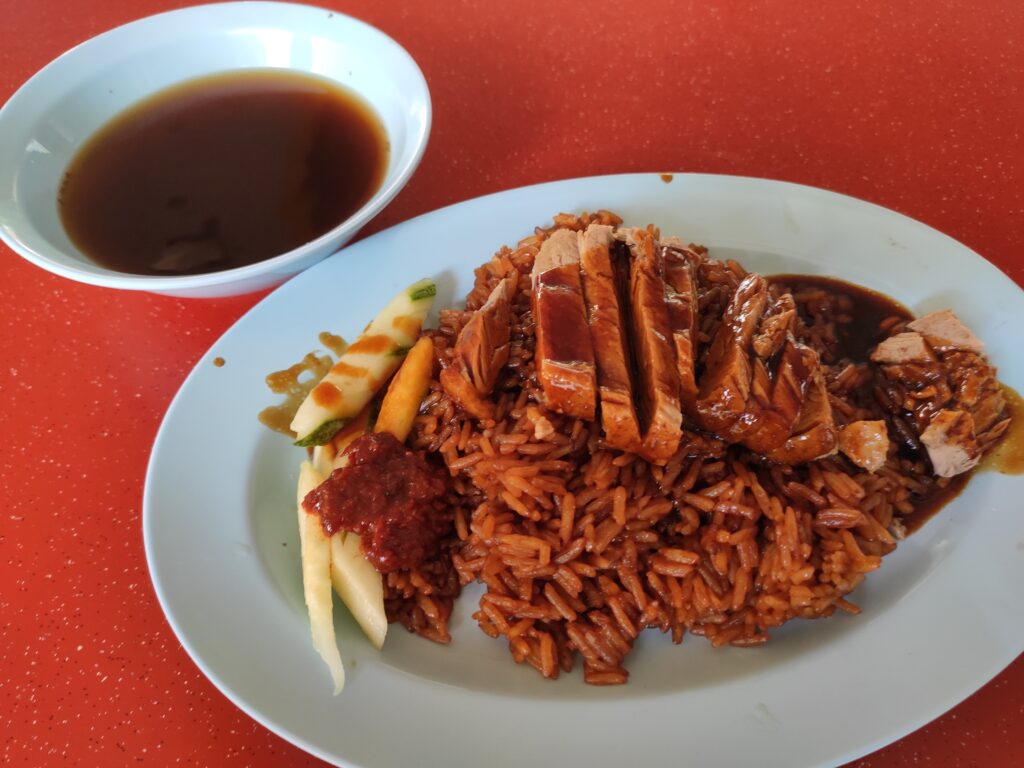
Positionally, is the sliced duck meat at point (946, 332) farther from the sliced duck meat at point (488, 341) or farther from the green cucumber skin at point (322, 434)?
the green cucumber skin at point (322, 434)

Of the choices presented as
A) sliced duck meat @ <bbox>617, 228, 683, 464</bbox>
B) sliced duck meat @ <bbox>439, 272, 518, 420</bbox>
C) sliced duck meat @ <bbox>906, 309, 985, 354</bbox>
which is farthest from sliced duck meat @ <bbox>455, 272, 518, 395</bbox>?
sliced duck meat @ <bbox>906, 309, 985, 354</bbox>

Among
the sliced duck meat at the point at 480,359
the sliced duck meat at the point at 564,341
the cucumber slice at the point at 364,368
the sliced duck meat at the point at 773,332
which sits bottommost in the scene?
the cucumber slice at the point at 364,368

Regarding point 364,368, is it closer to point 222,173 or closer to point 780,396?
point 222,173

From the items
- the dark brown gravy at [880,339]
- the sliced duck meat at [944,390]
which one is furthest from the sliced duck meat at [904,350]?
the dark brown gravy at [880,339]

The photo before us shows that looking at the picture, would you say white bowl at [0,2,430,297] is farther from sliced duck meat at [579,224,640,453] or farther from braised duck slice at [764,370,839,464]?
braised duck slice at [764,370,839,464]

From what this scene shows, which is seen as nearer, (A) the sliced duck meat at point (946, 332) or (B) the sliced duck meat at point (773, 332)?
(B) the sliced duck meat at point (773, 332)

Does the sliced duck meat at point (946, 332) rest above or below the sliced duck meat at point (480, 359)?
above

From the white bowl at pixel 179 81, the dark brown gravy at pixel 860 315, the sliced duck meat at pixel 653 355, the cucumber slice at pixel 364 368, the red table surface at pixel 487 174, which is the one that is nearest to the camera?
the sliced duck meat at pixel 653 355
